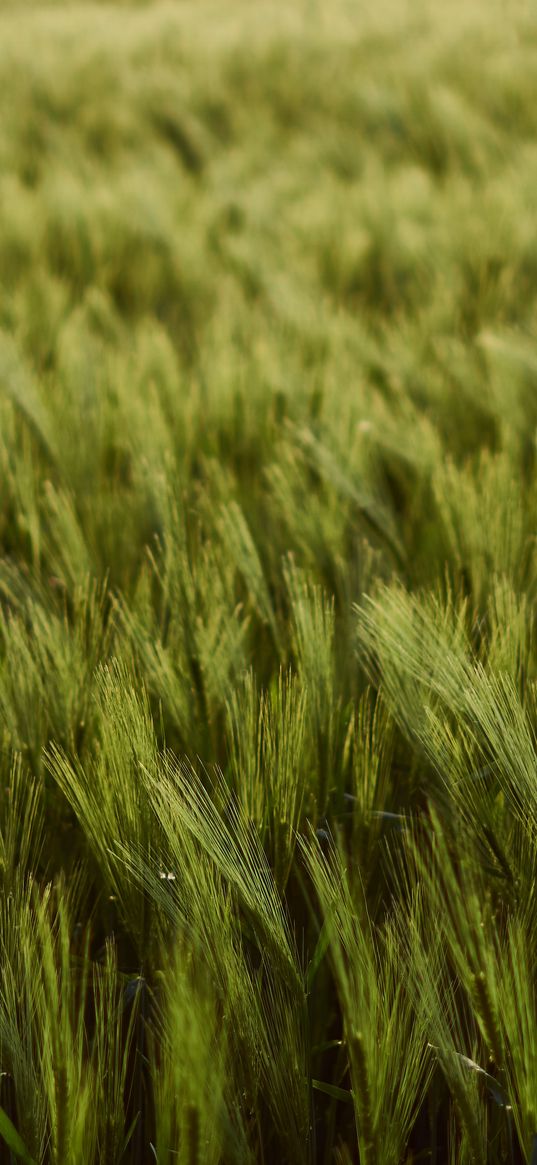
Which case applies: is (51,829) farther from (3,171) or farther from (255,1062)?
(3,171)

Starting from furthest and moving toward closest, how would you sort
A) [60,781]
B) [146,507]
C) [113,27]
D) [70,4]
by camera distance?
[70,4] < [113,27] < [146,507] < [60,781]

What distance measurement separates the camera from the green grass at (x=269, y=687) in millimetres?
372

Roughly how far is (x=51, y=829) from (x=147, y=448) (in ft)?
1.32

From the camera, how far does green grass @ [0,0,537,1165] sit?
37cm

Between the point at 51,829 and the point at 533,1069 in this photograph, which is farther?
the point at 51,829

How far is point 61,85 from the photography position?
2.44 metres

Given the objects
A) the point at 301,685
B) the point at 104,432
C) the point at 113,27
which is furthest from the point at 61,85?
the point at 301,685

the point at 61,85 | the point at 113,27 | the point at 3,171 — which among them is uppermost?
the point at 113,27

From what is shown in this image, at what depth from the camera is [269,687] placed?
57cm

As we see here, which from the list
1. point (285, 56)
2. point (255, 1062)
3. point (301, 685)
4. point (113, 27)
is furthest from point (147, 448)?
point (113, 27)

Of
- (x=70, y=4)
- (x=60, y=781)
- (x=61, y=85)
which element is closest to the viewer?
(x=60, y=781)

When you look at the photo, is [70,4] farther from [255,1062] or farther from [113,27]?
[255,1062]

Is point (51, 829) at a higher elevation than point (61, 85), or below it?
below

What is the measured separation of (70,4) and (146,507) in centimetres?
615
